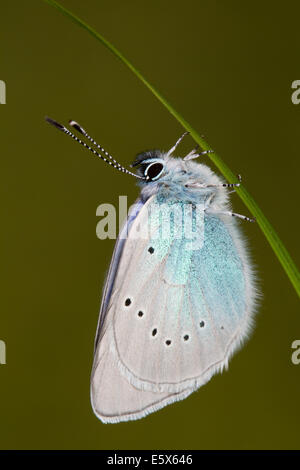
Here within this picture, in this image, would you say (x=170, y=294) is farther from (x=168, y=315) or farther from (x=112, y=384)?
(x=112, y=384)

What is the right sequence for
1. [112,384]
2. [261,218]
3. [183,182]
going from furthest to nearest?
[183,182], [112,384], [261,218]

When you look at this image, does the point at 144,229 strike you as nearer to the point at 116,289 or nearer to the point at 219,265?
the point at 116,289

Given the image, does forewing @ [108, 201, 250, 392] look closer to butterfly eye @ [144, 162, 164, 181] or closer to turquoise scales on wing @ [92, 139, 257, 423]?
turquoise scales on wing @ [92, 139, 257, 423]

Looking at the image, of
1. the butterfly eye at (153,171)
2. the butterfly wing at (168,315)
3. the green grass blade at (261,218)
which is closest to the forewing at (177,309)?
the butterfly wing at (168,315)

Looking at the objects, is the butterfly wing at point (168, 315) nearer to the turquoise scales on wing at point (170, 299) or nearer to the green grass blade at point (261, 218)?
the turquoise scales on wing at point (170, 299)

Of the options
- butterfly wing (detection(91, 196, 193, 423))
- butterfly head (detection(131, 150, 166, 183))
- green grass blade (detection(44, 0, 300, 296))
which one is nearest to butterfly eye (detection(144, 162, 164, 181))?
A: butterfly head (detection(131, 150, 166, 183))

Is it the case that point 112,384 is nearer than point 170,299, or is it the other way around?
point 112,384

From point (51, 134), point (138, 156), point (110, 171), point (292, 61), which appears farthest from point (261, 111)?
→ point (138, 156)

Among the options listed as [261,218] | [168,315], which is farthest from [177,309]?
[261,218]
